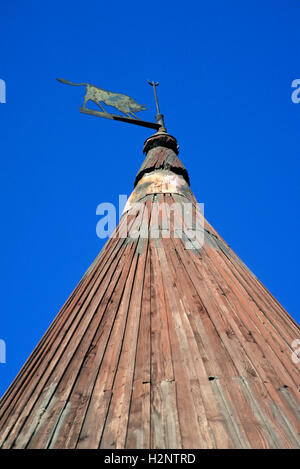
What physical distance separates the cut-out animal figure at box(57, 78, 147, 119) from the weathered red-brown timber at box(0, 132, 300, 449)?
17.3ft

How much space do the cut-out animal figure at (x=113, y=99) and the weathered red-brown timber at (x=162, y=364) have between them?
5285 millimetres

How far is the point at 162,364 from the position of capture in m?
2.61

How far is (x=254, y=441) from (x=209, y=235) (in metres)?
2.80

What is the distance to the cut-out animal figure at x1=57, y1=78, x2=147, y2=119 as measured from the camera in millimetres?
8719

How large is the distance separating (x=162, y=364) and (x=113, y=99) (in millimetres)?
7421

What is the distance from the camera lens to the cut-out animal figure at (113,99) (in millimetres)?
8719

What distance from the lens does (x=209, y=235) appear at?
4727 mm
